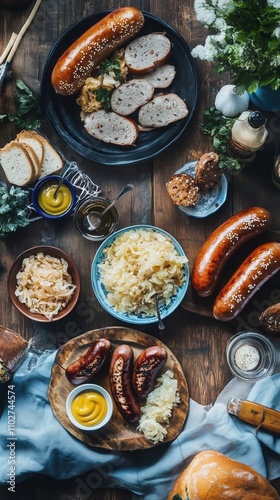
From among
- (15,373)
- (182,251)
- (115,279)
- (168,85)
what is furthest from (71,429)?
(168,85)

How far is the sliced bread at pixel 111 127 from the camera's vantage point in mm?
3506

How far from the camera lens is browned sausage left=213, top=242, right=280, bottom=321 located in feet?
10.8

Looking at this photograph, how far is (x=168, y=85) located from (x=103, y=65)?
A: 36 cm

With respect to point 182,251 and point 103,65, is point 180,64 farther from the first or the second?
point 182,251

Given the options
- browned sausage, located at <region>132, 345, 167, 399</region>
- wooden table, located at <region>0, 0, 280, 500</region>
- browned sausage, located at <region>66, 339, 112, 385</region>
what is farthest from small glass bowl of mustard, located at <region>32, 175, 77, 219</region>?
browned sausage, located at <region>132, 345, 167, 399</region>

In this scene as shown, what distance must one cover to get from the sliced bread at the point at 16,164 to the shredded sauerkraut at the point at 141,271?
1.94 feet

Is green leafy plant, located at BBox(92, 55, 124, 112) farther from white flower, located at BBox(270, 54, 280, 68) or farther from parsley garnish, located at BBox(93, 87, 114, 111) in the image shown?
white flower, located at BBox(270, 54, 280, 68)

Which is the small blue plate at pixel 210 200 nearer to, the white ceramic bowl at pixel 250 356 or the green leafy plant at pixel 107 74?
the green leafy plant at pixel 107 74

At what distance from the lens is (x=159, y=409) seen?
11.0 ft

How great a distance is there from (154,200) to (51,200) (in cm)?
55

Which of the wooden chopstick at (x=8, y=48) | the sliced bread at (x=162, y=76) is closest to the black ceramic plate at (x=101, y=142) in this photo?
the sliced bread at (x=162, y=76)

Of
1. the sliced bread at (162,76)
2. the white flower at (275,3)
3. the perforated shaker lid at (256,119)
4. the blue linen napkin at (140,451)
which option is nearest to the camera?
the white flower at (275,3)

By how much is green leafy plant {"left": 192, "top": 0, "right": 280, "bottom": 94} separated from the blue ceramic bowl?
3.20ft

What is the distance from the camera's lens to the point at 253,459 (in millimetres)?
3393
